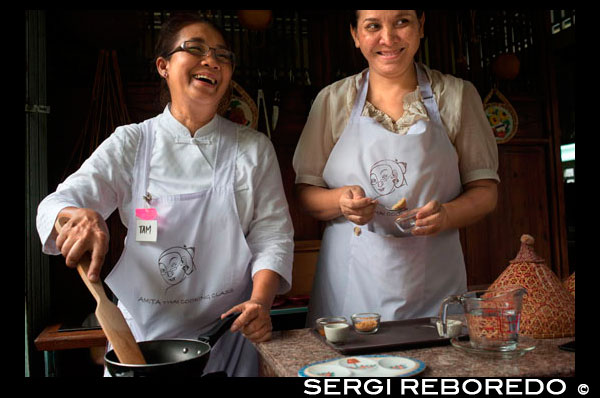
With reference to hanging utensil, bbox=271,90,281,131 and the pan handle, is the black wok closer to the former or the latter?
the pan handle

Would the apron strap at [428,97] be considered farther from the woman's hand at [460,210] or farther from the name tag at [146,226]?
the name tag at [146,226]

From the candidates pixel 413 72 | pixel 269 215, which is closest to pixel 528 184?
pixel 413 72

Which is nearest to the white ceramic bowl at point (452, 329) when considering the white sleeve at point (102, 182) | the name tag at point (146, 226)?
the name tag at point (146, 226)

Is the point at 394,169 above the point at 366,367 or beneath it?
above

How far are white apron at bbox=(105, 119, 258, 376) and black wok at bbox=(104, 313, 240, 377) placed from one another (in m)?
0.25

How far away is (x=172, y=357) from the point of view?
1244 millimetres

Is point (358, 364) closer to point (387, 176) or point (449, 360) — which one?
point (449, 360)

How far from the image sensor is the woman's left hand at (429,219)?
63.3 inches

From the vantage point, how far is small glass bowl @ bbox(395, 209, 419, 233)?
5.29 feet

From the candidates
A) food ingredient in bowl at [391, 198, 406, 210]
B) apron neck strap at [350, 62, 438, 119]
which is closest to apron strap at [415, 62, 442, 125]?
apron neck strap at [350, 62, 438, 119]

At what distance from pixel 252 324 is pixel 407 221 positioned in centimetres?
58

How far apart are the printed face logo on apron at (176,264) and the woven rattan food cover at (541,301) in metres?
0.87

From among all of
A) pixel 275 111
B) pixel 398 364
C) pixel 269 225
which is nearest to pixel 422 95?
pixel 269 225

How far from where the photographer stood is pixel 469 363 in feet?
3.64
